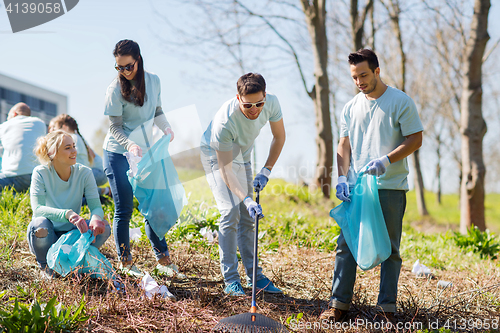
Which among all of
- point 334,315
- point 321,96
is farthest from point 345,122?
point 321,96

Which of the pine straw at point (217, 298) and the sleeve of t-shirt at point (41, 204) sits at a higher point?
the sleeve of t-shirt at point (41, 204)

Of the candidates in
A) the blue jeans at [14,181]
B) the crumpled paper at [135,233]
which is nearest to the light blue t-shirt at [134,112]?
the crumpled paper at [135,233]

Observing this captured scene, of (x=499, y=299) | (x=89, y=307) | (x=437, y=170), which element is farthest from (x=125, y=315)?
(x=437, y=170)

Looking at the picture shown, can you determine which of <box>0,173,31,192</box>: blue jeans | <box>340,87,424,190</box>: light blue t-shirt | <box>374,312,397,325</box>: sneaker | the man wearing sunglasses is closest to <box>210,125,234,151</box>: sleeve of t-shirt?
the man wearing sunglasses

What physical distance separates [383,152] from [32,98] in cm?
4405

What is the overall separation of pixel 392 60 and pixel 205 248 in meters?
12.5

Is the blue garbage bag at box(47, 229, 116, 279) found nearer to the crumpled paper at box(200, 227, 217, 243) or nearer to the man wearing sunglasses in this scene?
the man wearing sunglasses

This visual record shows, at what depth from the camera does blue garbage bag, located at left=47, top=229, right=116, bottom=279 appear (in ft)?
9.53

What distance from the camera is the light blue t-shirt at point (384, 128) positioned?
102 inches

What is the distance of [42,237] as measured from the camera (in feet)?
9.86

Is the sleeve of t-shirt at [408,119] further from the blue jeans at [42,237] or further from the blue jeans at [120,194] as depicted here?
the blue jeans at [42,237]

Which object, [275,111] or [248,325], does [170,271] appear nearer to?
[248,325]

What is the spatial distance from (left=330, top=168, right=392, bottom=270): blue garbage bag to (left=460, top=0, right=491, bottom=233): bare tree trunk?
16.8 ft

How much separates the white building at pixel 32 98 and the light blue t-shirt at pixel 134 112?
3620 centimetres
